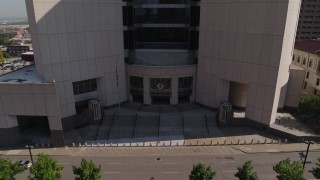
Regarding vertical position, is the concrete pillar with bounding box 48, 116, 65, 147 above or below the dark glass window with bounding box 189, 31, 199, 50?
below


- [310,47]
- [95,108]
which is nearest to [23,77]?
[95,108]

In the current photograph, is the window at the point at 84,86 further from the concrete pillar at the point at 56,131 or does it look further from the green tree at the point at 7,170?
the green tree at the point at 7,170

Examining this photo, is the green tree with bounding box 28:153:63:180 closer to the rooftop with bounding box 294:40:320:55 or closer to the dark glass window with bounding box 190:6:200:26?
the dark glass window with bounding box 190:6:200:26

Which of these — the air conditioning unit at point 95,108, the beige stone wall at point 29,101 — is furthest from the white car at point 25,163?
the air conditioning unit at point 95,108

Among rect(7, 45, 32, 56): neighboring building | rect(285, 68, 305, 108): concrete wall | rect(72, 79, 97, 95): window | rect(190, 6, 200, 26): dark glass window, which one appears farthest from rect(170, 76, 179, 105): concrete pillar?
rect(7, 45, 32, 56): neighboring building

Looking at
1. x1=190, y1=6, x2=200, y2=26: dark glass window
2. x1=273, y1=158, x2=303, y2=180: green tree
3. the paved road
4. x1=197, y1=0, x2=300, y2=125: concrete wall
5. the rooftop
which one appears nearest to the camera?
x1=273, y1=158, x2=303, y2=180: green tree

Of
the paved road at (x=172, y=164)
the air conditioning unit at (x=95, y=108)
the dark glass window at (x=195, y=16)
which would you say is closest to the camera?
the paved road at (x=172, y=164)

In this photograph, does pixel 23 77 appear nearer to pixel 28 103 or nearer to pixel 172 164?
pixel 28 103
